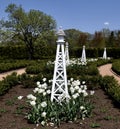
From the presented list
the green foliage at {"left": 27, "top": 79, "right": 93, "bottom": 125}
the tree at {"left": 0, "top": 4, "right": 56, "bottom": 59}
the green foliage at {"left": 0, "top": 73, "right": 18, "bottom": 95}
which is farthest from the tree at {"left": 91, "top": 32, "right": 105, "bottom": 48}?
the green foliage at {"left": 27, "top": 79, "right": 93, "bottom": 125}

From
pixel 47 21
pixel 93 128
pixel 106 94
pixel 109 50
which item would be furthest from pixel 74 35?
pixel 93 128

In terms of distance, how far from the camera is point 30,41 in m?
33.4

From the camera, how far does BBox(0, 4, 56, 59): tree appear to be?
108ft

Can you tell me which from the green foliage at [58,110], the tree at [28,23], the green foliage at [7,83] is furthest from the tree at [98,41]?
the green foliage at [58,110]

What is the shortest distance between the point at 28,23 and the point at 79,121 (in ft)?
85.5

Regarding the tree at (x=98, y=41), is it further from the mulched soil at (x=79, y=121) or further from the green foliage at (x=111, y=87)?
the mulched soil at (x=79, y=121)

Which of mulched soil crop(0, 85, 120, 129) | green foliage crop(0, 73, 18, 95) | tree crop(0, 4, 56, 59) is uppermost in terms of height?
tree crop(0, 4, 56, 59)

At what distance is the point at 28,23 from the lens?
107 ft

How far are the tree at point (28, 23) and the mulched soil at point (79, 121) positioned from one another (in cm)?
2311

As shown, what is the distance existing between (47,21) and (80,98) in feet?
85.9

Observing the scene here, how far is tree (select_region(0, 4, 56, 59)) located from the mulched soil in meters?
23.1

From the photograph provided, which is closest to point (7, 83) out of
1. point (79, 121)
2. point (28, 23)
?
point (79, 121)

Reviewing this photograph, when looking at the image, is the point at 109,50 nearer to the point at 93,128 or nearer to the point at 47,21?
the point at 47,21

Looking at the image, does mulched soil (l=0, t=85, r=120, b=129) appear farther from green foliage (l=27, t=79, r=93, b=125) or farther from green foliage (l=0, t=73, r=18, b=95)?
green foliage (l=0, t=73, r=18, b=95)
